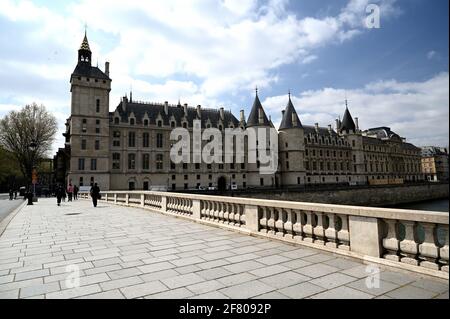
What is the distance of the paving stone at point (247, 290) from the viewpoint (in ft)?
10.6

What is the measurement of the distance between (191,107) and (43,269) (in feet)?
186

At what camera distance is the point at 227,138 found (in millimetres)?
58469

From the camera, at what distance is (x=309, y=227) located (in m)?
Answer: 5.39

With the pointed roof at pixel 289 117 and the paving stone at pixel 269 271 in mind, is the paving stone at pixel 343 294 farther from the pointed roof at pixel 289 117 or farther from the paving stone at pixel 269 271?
the pointed roof at pixel 289 117

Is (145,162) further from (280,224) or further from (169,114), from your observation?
(280,224)

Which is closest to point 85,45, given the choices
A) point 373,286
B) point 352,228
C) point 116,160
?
point 116,160

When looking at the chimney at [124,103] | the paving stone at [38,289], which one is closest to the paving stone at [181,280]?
the paving stone at [38,289]

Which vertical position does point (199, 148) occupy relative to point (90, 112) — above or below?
below

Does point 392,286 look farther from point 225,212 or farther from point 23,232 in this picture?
point 23,232

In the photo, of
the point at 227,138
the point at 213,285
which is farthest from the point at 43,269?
the point at 227,138

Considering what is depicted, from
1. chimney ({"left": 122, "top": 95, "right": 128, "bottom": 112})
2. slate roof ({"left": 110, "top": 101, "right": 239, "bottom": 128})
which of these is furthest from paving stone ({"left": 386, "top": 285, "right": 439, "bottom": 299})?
chimney ({"left": 122, "top": 95, "right": 128, "bottom": 112})

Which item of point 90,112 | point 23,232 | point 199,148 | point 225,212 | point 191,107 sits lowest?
point 23,232
